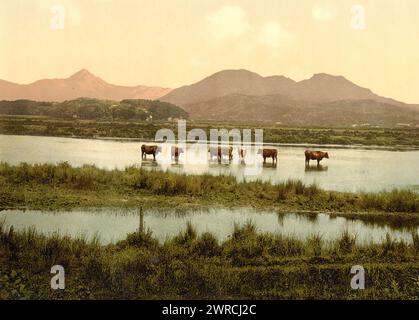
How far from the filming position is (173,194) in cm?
1731

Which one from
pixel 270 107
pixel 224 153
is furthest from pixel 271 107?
pixel 224 153

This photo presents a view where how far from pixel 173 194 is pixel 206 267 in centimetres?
838

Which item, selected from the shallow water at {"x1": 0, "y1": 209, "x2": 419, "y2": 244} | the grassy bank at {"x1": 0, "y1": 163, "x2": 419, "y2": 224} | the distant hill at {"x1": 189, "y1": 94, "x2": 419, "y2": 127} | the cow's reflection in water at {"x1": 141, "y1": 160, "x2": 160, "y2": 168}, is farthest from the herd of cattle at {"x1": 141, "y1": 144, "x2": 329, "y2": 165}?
the distant hill at {"x1": 189, "y1": 94, "x2": 419, "y2": 127}

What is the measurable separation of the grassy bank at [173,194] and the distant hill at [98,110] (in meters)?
71.1

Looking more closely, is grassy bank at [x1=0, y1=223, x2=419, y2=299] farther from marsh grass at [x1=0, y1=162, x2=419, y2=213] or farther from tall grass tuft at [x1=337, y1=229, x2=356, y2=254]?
marsh grass at [x1=0, y1=162, x2=419, y2=213]

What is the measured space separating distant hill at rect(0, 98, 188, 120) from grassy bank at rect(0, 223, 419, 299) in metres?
80.1

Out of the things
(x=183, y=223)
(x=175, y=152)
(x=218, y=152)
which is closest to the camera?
(x=183, y=223)

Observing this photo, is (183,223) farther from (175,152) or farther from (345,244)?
(175,152)

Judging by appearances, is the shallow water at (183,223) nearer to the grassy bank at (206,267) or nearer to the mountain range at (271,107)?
the grassy bank at (206,267)

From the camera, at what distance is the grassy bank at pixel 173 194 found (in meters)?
15.8

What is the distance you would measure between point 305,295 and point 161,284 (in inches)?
102

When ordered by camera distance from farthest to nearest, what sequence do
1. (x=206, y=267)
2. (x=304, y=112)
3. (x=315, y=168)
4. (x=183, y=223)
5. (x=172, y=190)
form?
(x=304, y=112)
(x=315, y=168)
(x=172, y=190)
(x=183, y=223)
(x=206, y=267)
